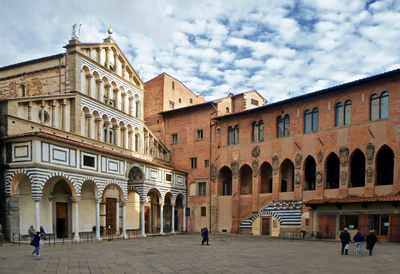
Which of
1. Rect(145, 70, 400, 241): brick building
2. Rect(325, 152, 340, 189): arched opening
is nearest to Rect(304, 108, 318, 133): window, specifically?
Rect(145, 70, 400, 241): brick building

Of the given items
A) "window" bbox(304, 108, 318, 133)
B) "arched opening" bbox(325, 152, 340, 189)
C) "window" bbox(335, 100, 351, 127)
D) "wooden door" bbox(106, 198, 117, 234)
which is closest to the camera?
"window" bbox(335, 100, 351, 127)

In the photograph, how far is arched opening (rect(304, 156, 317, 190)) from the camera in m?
33.5

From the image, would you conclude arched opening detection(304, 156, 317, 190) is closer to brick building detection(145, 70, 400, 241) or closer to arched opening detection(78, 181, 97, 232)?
brick building detection(145, 70, 400, 241)

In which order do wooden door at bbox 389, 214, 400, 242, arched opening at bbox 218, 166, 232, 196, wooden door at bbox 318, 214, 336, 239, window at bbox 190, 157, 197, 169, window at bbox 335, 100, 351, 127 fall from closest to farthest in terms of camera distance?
wooden door at bbox 389, 214, 400, 242, wooden door at bbox 318, 214, 336, 239, window at bbox 335, 100, 351, 127, arched opening at bbox 218, 166, 232, 196, window at bbox 190, 157, 197, 169

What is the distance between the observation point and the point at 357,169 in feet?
102

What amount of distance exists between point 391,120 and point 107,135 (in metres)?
22.7

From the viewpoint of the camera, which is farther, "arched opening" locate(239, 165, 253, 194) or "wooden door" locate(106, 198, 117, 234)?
"arched opening" locate(239, 165, 253, 194)

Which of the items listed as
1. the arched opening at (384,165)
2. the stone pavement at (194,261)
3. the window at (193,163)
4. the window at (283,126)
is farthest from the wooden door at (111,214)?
the arched opening at (384,165)

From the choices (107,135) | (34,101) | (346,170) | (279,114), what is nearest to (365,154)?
(346,170)

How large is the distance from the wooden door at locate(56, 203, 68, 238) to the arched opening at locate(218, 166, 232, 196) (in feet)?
52.3

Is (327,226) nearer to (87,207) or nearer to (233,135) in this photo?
(233,135)

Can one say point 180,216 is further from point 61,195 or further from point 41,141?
point 41,141

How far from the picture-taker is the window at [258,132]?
3700 centimetres

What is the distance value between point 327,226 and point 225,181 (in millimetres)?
13035
